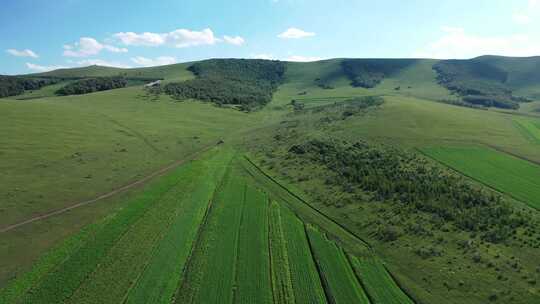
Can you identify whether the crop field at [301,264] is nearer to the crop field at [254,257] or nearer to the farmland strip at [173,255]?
the crop field at [254,257]

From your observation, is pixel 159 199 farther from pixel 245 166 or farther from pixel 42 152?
pixel 42 152

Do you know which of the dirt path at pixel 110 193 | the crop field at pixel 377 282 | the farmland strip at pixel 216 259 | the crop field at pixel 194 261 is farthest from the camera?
the dirt path at pixel 110 193

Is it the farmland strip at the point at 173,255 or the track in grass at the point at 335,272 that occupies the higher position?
the farmland strip at the point at 173,255

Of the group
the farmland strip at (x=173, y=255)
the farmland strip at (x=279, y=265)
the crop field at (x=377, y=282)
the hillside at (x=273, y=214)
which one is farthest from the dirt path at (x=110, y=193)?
the crop field at (x=377, y=282)

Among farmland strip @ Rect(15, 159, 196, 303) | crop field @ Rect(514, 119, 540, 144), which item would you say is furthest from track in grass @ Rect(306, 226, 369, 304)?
crop field @ Rect(514, 119, 540, 144)

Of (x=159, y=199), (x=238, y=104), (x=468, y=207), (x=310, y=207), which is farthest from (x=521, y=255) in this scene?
(x=238, y=104)

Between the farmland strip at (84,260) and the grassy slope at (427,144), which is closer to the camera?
the farmland strip at (84,260)
